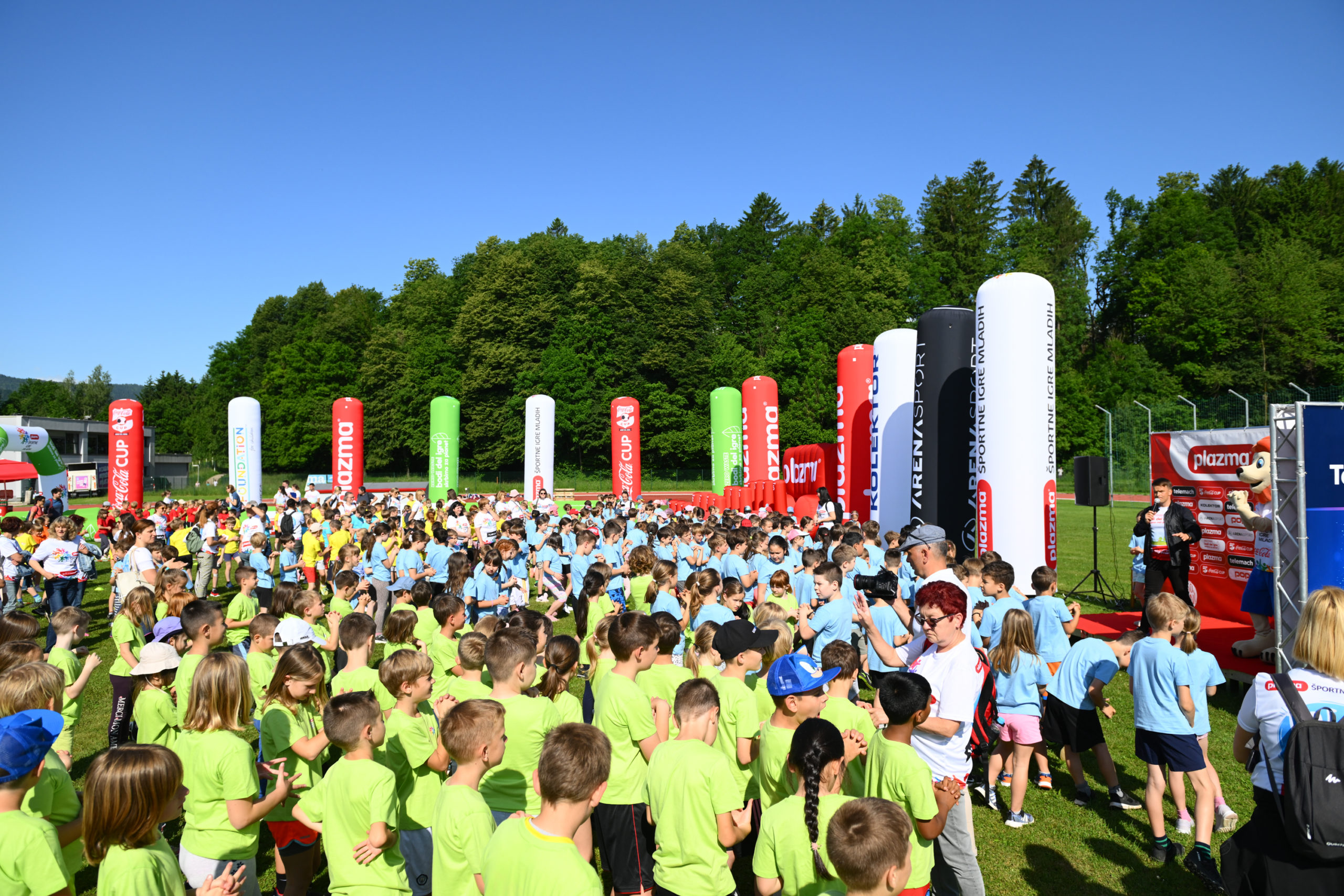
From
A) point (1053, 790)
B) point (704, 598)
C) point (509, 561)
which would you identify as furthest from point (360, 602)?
point (1053, 790)

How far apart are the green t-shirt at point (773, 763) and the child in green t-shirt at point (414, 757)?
155 cm

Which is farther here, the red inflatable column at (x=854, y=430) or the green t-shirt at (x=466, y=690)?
the red inflatable column at (x=854, y=430)

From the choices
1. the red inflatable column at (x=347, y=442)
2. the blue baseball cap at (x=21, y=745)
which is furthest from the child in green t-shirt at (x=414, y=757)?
the red inflatable column at (x=347, y=442)

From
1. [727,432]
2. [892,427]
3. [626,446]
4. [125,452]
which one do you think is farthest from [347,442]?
[892,427]

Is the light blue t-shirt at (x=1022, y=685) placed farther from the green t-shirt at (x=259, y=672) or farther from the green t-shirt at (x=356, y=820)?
the green t-shirt at (x=259, y=672)

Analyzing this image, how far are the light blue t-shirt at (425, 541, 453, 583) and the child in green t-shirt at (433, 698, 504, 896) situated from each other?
688 centimetres

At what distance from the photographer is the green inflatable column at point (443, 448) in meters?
27.7

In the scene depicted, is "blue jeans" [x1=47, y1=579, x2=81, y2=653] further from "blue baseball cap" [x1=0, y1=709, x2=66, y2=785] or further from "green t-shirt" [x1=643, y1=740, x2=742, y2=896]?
"green t-shirt" [x1=643, y1=740, x2=742, y2=896]

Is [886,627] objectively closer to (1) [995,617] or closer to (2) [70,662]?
(1) [995,617]

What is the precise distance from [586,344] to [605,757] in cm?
4685

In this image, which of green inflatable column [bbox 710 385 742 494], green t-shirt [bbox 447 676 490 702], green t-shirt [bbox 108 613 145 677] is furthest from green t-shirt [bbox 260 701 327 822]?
green inflatable column [bbox 710 385 742 494]

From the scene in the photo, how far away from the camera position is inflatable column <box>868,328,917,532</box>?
47.4ft

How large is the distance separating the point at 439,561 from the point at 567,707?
6.14 m

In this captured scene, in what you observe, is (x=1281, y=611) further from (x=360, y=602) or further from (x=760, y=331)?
(x=760, y=331)
